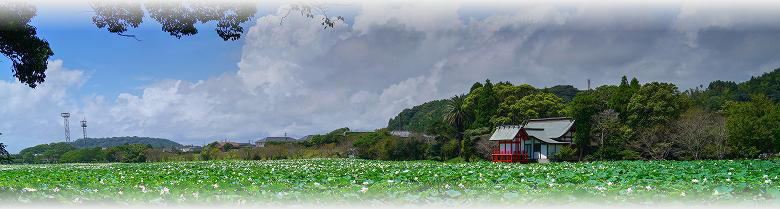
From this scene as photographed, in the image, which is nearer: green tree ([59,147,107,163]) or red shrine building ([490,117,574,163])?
red shrine building ([490,117,574,163])

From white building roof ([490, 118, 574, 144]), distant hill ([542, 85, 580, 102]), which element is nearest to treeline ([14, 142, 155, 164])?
white building roof ([490, 118, 574, 144])

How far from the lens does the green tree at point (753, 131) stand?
102 ft

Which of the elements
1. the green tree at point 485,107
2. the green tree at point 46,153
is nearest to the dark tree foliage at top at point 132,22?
the green tree at point 485,107

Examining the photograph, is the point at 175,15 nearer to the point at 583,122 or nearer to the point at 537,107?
the point at 583,122

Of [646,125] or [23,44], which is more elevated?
[23,44]

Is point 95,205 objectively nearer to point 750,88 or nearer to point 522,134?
point 522,134

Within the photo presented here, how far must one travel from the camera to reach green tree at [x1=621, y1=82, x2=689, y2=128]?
35938 millimetres

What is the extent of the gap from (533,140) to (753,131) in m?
14.1

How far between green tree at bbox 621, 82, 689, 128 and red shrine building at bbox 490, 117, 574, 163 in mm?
5350

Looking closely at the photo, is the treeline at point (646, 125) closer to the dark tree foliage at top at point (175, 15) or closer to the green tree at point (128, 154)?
the green tree at point (128, 154)

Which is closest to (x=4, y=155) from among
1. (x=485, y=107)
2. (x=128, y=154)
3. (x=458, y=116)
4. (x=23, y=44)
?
(x=23, y=44)

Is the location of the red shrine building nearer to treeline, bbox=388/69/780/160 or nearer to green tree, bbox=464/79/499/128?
treeline, bbox=388/69/780/160

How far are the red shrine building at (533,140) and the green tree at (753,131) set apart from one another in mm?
10757

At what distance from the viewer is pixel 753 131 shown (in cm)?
3109
